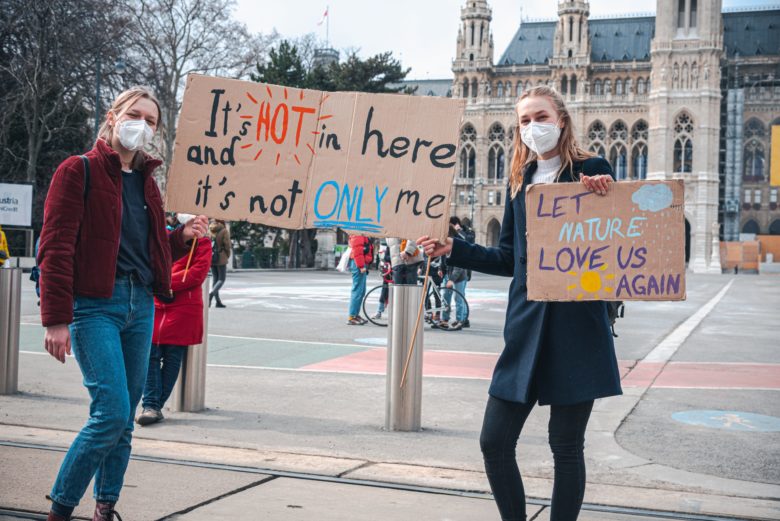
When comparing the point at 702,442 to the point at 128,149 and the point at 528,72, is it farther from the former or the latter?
the point at 528,72

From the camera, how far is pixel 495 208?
292 feet

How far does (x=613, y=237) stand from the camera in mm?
3578

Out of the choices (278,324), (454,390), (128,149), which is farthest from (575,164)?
(278,324)

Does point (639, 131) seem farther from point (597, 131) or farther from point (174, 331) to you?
point (174, 331)

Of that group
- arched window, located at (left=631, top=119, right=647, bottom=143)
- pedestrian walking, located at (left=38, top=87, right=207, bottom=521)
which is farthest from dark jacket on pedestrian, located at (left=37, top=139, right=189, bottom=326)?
arched window, located at (left=631, top=119, right=647, bottom=143)

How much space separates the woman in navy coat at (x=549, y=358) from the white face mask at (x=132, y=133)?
1.47 meters

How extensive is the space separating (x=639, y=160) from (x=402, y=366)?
275ft

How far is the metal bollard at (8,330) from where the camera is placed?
7.25 meters

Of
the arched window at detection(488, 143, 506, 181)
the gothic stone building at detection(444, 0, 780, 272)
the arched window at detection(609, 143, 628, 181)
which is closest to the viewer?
the gothic stone building at detection(444, 0, 780, 272)

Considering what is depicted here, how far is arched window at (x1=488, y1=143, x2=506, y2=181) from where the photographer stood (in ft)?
298

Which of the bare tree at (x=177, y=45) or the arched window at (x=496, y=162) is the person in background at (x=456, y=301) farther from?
the arched window at (x=496, y=162)

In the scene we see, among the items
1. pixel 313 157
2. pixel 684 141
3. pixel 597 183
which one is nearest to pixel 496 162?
pixel 684 141

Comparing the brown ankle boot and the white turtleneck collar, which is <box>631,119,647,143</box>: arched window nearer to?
the white turtleneck collar

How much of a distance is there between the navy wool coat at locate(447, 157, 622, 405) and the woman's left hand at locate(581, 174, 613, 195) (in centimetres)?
6
